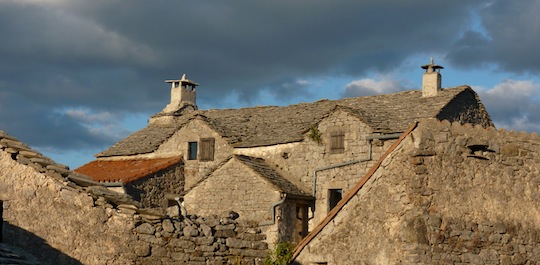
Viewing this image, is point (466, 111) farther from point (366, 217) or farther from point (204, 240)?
point (204, 240)

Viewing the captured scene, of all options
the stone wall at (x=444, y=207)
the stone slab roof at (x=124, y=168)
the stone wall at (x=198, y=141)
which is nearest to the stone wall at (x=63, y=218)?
the stone wall at (x=444, y=207)

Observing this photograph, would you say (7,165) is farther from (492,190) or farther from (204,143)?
(204,143)

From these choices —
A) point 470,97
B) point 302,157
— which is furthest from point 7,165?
point 470,97

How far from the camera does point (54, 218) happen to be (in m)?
14.4

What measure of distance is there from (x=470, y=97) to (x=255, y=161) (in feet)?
27.2

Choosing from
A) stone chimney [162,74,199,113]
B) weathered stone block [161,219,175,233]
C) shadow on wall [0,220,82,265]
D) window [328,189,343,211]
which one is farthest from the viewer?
stone chimney [162,74,199,113]

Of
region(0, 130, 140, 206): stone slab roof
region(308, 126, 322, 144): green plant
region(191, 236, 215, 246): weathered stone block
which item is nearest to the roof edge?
region(191, 236, 215, 246): weathered stone block

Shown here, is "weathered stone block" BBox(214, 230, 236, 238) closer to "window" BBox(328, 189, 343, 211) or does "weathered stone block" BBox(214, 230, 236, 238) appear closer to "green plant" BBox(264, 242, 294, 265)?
"green plant" BBox(264, 242, 294, 265)

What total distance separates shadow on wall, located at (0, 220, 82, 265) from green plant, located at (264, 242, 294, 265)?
4614 mm

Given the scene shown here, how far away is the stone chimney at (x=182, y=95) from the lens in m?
38.5

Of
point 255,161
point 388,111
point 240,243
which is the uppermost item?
point 388,111

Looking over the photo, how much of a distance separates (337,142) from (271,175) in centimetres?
266

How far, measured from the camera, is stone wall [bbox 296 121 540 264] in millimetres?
15281

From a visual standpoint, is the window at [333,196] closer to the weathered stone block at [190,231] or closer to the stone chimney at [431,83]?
the stone chimney at [431,83]
